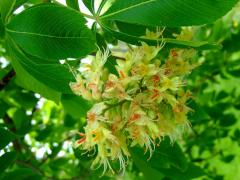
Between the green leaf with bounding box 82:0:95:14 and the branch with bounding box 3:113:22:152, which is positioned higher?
the branch with bounding box 3:113:22:152

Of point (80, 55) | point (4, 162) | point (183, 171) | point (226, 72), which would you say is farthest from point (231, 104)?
point (80, 55)

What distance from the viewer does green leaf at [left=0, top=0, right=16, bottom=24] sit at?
2.99 feet

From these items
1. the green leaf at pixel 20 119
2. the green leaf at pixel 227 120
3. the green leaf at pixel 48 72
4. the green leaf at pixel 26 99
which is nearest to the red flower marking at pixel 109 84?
the green leaf at pixel 48 72

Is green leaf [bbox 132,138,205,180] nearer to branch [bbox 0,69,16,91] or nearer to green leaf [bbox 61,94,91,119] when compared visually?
green leaf [bbox 61,94,91,119]

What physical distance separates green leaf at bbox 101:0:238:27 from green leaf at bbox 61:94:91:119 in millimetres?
547

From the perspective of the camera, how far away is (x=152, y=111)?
1017 millimetres

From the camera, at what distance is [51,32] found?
0.93 metres

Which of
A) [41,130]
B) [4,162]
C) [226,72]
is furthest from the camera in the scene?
[226,72]

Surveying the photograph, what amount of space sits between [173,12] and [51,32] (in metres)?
0.24

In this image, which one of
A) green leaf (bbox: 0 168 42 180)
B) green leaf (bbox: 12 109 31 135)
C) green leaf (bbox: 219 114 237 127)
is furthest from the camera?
green leaf (bbox: 219 114 237 127)

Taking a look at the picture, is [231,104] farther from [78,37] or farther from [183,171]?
[78,37]

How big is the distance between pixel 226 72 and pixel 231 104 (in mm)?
177

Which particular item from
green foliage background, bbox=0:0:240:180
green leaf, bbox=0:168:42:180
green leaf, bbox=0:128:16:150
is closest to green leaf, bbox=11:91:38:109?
green foliage background, bbox=0:0:240:180

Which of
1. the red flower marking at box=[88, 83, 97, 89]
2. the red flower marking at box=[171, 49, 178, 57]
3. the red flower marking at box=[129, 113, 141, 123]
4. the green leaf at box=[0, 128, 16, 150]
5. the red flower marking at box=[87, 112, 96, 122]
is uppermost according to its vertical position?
the red flower marking at box=[171, 49, 178, 57]
